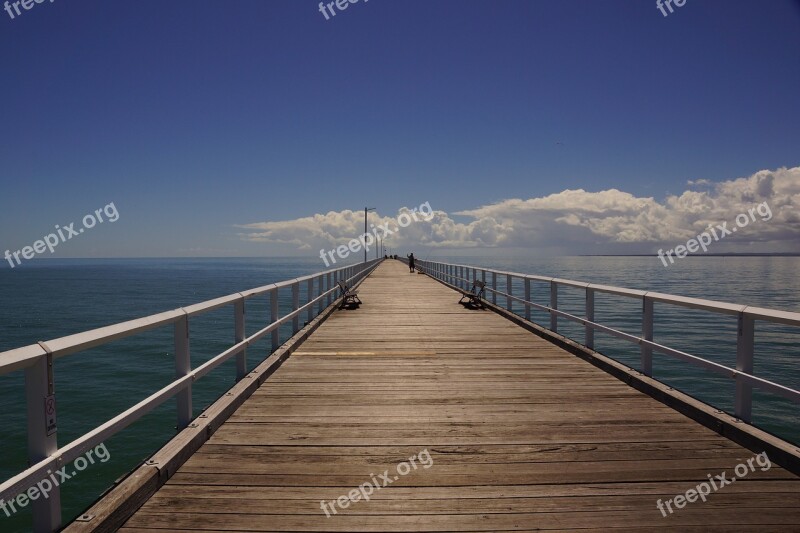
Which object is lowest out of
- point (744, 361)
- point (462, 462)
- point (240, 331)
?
point (462, 462)

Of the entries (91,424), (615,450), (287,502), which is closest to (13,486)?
(287,502)

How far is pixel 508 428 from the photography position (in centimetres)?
503

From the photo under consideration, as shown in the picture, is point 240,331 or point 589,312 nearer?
point 240,331

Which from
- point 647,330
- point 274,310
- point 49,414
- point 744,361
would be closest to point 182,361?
point 49,414

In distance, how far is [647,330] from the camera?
243 inches

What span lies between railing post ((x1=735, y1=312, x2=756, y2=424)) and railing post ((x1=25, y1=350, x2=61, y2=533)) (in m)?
5.04

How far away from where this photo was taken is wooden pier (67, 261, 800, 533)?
3.35m

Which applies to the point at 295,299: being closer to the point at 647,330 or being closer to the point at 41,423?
the point at 647,330

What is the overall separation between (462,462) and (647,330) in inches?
128

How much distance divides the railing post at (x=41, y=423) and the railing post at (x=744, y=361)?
16.5 ft

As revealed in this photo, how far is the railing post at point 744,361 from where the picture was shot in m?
4.51

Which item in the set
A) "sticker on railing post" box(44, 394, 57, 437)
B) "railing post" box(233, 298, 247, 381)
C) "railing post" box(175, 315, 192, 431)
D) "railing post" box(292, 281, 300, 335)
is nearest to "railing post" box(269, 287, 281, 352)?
"railing post" box(233, 298, 247, 381)

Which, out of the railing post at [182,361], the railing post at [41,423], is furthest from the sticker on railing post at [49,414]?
the railing post at [182,361]

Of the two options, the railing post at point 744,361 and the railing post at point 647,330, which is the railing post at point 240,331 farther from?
the railing post at point 744,361
